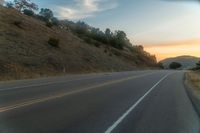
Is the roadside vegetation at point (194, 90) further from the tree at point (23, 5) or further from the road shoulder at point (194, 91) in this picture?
the tree at point (23, 5)

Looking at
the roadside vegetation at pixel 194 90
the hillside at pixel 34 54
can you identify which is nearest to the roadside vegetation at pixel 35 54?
the hillside at pixel 34 54

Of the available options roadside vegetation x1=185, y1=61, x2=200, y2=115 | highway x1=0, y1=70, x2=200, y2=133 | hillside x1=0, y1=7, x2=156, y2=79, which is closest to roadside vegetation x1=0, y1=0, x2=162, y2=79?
hillside x1=0, y1=7, x2=156, y2=79

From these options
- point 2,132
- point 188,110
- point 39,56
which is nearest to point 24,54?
point 39,56

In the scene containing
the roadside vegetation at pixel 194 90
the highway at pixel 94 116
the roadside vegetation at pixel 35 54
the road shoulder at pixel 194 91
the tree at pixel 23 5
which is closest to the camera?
the highway at pixel 94 116

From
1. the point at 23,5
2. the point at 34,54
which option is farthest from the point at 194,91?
the point at 23,5

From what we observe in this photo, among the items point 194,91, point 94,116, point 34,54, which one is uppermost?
point 34,54

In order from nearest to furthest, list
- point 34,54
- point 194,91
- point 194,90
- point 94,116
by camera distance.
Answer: point 94,116, point 194,91, point 194,90, point 34,54

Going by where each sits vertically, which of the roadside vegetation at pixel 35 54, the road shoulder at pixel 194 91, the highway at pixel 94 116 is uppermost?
the roadside vegetation at pixel 35 54

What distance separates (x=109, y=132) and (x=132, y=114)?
363cm

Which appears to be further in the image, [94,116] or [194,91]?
[194,91]

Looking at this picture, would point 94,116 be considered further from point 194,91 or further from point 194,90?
point 194,90

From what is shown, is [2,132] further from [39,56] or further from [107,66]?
[107,66]

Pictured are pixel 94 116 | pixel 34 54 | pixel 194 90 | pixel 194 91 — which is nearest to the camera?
pixel 94 116

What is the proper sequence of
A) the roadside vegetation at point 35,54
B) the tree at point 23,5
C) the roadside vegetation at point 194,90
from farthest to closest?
the tree at point 23,5
the roadside vegetation at point 35,54
the roadside vegetation at point 194,90
